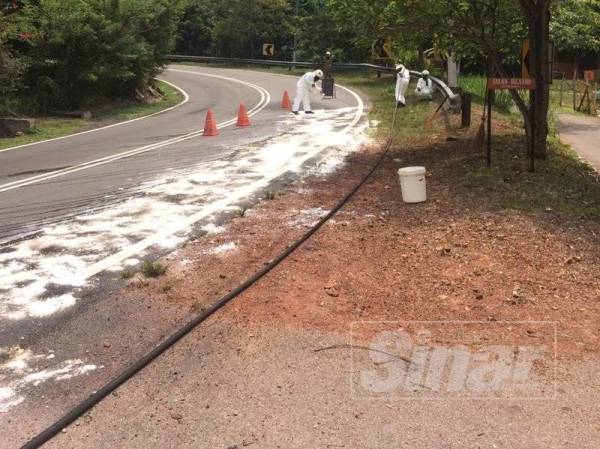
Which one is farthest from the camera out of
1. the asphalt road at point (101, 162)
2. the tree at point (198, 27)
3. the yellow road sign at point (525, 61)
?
the tree at point (198, 27)

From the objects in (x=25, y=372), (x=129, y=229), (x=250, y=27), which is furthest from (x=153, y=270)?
(x=250, y=27)

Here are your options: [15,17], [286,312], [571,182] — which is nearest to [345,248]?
[286,312]

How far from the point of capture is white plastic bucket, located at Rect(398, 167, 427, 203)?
809 cm

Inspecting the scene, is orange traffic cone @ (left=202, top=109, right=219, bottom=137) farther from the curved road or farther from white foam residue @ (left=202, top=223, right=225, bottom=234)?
white foam residue @ (left=202, top=223, right=225, bottom=234)

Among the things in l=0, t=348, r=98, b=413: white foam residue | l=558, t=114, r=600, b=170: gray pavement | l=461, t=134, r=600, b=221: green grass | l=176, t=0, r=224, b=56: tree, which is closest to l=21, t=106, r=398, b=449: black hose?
l=0, t=348, r=98, b=413: white foam residue

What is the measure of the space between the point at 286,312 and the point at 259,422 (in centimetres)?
152

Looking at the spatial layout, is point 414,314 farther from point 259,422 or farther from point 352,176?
point 352,176

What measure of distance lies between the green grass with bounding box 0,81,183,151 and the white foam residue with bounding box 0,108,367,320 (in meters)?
7.49

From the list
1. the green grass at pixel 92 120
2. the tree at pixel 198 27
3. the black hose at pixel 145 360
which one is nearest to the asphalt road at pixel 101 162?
the green grass at pixel 92 120

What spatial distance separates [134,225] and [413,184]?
11.7ft

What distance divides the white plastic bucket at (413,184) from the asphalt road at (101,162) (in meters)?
4.12

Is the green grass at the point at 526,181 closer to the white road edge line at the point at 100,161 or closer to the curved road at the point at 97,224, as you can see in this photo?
the curved road at the point at 97,224

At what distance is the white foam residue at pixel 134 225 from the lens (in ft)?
18.5

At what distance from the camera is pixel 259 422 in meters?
3.65
